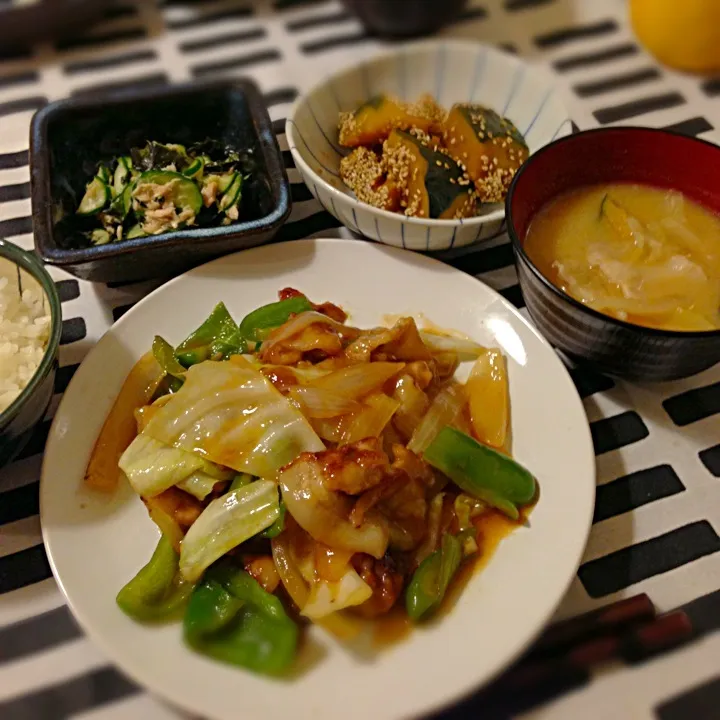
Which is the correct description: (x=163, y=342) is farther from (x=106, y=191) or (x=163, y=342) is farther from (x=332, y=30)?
(x=332, y=30)

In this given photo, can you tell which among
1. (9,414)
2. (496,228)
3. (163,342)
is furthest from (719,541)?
(9,414)

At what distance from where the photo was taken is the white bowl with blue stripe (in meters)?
1.89

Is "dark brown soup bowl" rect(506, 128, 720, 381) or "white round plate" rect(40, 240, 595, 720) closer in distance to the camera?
"white round plate" rect(40, 240, 595, 720)

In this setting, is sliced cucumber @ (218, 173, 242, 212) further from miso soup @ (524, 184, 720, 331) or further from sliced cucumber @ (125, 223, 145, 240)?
miso soup @ (524, 184, 720, 331)

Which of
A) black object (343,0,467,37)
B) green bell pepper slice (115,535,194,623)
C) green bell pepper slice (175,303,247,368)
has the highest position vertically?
black object (343,0,467,37)

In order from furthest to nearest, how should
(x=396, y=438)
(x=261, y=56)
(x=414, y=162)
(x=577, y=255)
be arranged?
1. (x=261, y=56)
2. (x=414, y=162)
3. (x=577, y=255)
4. (x=396, y=438)

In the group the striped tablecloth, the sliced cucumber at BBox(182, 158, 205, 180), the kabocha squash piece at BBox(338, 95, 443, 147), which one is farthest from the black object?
the sliced cucumber at BBox(182, 158, 205, 180)

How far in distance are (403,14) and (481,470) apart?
6.55 feet

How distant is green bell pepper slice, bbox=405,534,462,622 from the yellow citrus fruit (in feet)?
7.11

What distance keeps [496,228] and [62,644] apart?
4.76 feet

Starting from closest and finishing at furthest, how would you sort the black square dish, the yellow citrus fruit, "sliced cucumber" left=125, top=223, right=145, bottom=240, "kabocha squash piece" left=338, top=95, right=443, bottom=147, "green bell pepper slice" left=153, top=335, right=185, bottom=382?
"green bell pepper slice" left=153, top=335, right=185, bottom=382
the black square dish
"sliced cucumber" left=125, top=223, right=145, bottom=240
"kabocha squash piece" left=338, top=95, right=443, bottom=147
the yellow citrus fruit

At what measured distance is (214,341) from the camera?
1779mm

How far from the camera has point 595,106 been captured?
2.61 metres

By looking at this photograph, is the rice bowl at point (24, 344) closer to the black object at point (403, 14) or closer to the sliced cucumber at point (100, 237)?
the sliced cucumber at point (100, 237)
